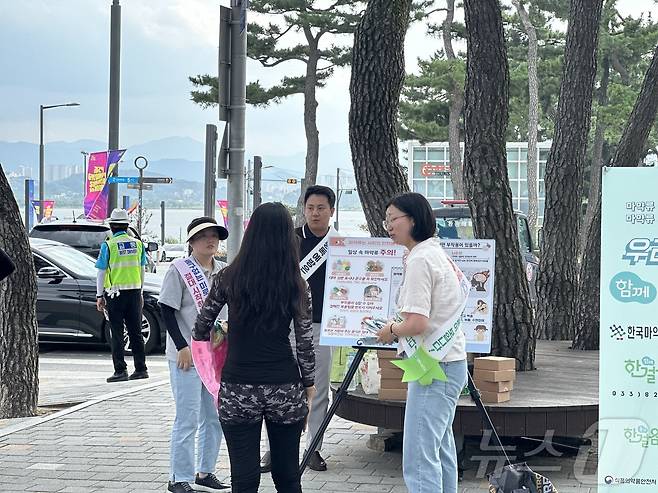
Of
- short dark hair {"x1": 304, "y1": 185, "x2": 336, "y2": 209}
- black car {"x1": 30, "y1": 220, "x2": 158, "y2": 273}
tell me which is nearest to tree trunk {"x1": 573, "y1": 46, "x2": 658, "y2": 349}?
short dark hair {"x1": 304, "y1": 185, "x2": 336, "y2": 209}

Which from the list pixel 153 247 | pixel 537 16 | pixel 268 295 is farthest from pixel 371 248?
pixel 537 16

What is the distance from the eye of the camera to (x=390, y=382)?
7.20m

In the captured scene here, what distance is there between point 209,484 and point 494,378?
200cm

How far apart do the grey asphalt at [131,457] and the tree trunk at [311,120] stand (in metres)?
27.8

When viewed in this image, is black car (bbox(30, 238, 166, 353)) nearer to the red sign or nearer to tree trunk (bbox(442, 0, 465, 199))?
tree trunk (bbox(442, 0, 465, 199))

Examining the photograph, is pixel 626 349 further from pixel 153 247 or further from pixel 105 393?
pixel 153 247

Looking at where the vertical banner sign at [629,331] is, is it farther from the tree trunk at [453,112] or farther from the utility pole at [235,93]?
the tree trunk at [453,112]

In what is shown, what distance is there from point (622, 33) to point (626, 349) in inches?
1569

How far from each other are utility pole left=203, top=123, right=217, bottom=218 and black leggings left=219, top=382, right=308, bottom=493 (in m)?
6.93

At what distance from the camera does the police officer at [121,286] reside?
39.4 feet

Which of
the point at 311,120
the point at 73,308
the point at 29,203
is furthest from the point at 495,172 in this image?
the point at 29,203

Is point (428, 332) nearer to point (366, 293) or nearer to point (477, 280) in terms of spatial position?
point (366, 293)

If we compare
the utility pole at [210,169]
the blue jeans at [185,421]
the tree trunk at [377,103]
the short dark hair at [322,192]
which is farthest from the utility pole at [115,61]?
the blue jeans at [185,421]

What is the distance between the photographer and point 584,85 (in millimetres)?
12375
